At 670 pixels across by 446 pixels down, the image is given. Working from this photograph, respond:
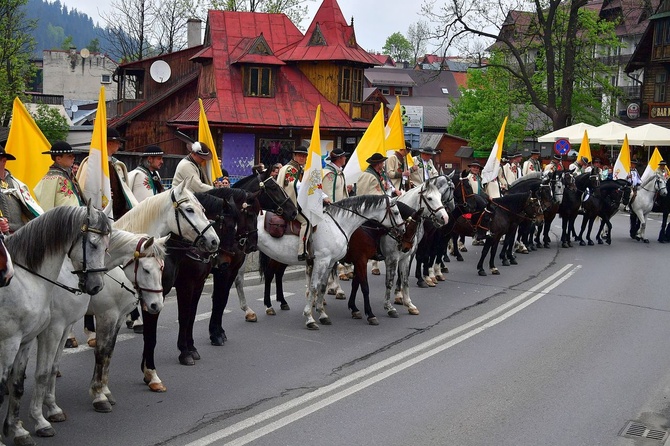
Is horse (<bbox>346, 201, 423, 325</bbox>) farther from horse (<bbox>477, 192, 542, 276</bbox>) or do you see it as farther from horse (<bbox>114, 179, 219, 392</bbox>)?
horse (<bbox>477, 192, 542, 276</bbox>)

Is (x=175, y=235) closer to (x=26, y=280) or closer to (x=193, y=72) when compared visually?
(x=26, y=280)

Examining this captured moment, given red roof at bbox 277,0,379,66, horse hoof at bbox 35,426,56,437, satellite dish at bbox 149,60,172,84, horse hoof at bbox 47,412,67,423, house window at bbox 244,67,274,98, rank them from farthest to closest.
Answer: satellite dish at bbox 149,60,172,84, red roof at bbox 277,0,379,66, house window at bbox 244,67,274,98, horse hoof at bbox 47,412,67,423, horse hoof at bbox 35,426,56,437

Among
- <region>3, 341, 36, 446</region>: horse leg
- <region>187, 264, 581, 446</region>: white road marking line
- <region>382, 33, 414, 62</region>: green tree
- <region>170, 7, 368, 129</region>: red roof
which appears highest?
<region>382, 33, 414, 62</region>: green tree

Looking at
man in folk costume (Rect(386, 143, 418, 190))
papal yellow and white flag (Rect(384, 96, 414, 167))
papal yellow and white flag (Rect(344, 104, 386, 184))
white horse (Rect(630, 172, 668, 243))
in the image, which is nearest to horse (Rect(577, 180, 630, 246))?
white horse (Rect(630, 172, 668, 243))

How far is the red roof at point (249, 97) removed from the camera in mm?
35562

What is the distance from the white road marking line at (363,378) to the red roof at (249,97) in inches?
891

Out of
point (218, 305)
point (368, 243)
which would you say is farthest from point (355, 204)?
point (218, 305)

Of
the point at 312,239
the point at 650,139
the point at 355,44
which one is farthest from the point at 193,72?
the point at 312,239

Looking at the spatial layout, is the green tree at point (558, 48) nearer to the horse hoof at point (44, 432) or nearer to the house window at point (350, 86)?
the house window at point (350, 86)

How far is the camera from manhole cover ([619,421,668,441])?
25.1ft

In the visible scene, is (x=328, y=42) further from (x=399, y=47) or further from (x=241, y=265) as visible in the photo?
(x=399, y=47)

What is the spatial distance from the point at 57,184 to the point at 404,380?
4.34 metres

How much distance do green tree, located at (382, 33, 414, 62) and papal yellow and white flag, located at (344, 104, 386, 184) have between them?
430 feet

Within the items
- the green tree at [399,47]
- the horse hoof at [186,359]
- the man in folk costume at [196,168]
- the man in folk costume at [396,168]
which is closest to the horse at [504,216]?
the man in folk costume at [396,168]
